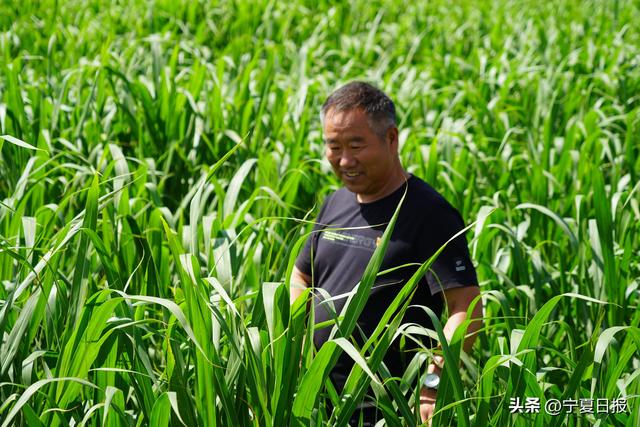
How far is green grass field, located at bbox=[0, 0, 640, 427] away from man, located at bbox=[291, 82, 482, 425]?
0.06 m

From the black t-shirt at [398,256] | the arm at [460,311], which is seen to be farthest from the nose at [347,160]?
the arm at [460,311]

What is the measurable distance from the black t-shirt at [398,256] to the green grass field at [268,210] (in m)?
0.06

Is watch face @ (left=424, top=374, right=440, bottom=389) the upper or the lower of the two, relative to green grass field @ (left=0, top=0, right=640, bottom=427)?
lower

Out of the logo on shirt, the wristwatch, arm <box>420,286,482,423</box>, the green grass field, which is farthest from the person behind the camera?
the logo on shirt

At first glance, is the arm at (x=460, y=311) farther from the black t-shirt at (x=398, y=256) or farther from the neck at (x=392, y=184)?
the neck at (x=392, y=184)

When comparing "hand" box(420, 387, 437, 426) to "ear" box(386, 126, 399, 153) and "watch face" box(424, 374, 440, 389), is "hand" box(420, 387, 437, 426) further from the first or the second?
"ear" box(386, 126, 399, 153)

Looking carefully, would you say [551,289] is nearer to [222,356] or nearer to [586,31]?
[222,356]

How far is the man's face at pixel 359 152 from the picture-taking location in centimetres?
190

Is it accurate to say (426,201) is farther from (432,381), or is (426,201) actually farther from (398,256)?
(432,381)

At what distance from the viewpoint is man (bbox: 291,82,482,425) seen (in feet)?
5.96

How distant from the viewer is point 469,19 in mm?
6988

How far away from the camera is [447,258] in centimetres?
180

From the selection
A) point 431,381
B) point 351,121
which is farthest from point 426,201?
point 431,381

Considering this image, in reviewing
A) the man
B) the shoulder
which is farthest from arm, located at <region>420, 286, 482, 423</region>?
the shoulder
